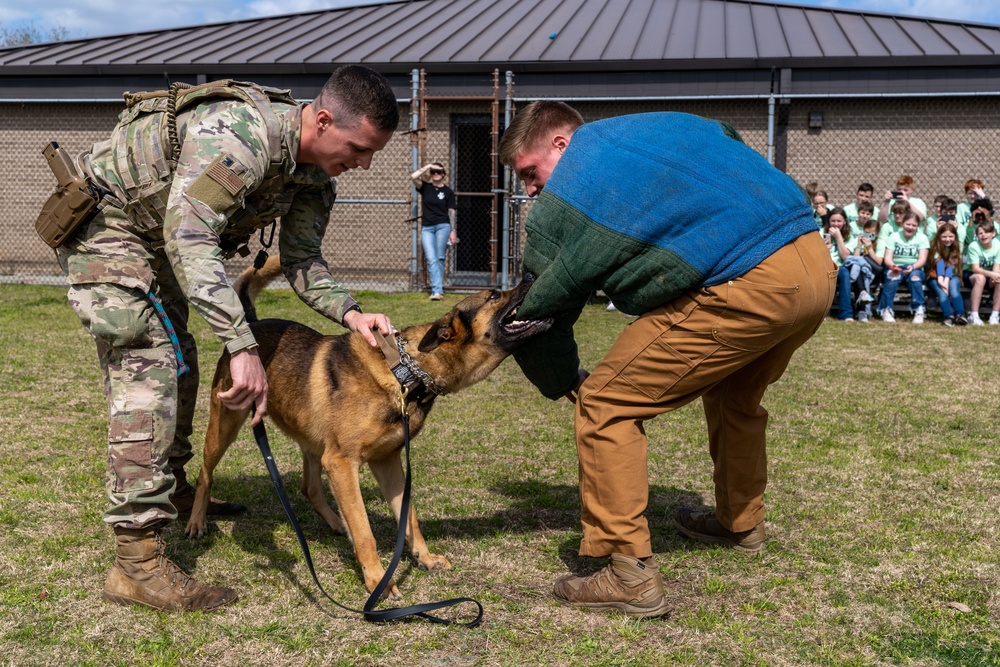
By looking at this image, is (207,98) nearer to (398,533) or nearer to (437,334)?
(437,334)

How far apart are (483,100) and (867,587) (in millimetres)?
12768

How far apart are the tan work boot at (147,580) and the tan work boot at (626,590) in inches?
60.5

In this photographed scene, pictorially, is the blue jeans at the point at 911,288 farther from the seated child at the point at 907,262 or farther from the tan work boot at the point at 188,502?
the tan work boot at the point at 188,502

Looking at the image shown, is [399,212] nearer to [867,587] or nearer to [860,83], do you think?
[860,83]

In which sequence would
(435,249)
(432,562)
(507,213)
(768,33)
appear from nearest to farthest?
(432,562) < (507,213) < (435,249) < (768,33)

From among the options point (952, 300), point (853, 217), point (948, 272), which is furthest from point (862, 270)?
point (952, 300)

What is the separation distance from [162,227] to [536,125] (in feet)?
5.26

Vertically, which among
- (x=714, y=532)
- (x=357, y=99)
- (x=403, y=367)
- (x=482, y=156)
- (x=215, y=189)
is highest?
(x=482, y=156)

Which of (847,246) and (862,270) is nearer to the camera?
(862,270)

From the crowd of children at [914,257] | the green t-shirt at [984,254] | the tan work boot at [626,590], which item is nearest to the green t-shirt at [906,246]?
the crowd of children at [914,257]

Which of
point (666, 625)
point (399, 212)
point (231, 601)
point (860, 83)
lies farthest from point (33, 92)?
point (666, 625)

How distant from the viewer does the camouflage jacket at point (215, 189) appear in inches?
124

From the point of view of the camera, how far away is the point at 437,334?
399 cm

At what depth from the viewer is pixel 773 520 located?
462 centimetres
